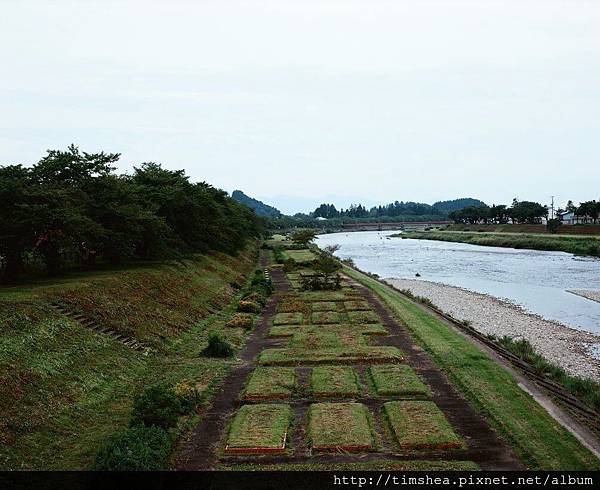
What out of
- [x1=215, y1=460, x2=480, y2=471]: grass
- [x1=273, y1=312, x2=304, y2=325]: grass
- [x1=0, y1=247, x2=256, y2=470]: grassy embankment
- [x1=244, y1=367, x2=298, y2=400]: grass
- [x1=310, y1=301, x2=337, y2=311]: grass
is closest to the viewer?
[x1=215, y1=460, x2=480, y2=471]: grass

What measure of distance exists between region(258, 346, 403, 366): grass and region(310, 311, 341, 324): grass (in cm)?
690

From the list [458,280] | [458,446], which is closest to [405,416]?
[458,446]

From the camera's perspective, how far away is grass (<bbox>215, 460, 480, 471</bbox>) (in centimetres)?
1199

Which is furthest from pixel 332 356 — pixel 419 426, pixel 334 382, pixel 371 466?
pixel 371 466

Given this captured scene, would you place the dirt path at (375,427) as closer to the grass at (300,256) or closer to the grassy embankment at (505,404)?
the grassy embankment at (505,404)

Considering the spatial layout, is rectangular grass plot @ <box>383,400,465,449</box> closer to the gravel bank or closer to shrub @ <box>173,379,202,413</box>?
shrub @ <box>173,379,202,413</box>

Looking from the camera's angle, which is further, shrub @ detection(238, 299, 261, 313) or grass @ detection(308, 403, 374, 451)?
shrub @ detection(238, 299, 261, 313)

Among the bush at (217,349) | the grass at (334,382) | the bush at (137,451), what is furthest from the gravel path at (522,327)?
the bush at (137,451)

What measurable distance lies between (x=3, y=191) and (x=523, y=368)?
82.9 ft

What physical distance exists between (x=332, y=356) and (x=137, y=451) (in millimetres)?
11718

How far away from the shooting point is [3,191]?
2698 cm

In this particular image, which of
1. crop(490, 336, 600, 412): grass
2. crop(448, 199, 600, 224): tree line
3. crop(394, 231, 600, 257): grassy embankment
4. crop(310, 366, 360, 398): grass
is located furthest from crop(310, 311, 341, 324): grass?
A: crop(448, 199, 600, 224): tree line

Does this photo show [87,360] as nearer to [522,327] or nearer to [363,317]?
[363,317]
